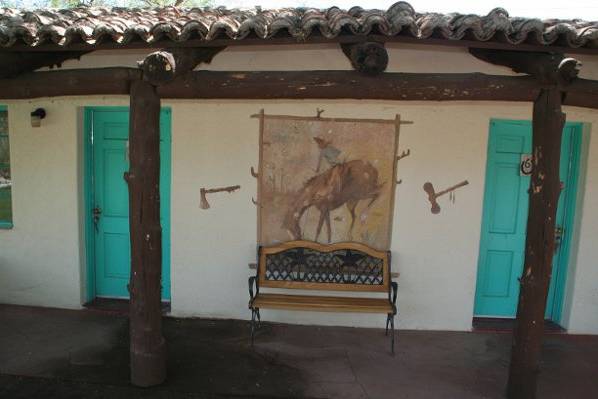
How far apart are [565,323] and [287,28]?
425cm

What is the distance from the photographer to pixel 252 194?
4574 mm

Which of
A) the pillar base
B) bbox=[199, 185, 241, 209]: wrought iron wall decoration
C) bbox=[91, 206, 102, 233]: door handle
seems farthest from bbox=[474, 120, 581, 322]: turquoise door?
bbox=[91, 206, 102, 233]: door handle

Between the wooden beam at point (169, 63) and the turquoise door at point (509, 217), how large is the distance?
10.2ft

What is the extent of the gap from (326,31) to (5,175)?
415 centimetres

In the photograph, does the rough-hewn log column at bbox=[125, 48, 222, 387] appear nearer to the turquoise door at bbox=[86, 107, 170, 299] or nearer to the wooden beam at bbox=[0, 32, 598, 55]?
the wooden beam at bbox=[0, 32, 598, 55]

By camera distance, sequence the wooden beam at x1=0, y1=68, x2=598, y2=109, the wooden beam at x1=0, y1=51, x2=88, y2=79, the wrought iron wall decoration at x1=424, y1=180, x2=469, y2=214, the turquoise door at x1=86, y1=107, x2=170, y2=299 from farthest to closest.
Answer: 1. the turquoise door at x1=86, y1=107, x2=170, y2=299
2. the wrought iron wall decoration at x1=424, y1=180, x2=469, y2=214
3. the wooden beam at x1=0, y1=51, x2=88, y2=79
4. the wooden beam at x1=0, y1=68, x2=598, y2=109

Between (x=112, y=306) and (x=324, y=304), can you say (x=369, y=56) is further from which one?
(x=112, y=306)

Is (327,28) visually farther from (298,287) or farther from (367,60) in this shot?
(298,287)

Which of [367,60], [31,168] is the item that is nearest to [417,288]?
[367,60]

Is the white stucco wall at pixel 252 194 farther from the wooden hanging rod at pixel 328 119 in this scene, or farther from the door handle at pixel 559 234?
the door handle at pixel 559 234

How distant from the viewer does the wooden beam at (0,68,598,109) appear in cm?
316

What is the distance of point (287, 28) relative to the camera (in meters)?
2.90

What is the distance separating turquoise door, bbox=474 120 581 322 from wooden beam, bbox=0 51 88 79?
408 centimetres

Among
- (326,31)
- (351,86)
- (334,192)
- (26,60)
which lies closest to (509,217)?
(334,192)
